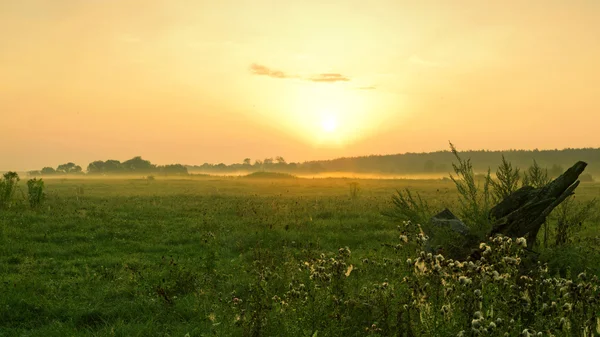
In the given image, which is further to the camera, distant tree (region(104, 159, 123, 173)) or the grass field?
distant tree (region(104, 159, 123, 173))

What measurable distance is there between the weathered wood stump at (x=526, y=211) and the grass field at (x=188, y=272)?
1.15 m

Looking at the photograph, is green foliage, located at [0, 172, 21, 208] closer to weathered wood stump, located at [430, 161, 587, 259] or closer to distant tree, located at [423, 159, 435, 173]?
weathered wood stump, located at [430, 161, 587, 259]

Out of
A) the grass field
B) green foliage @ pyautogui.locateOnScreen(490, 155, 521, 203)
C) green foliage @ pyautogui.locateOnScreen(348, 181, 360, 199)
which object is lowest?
the grass field

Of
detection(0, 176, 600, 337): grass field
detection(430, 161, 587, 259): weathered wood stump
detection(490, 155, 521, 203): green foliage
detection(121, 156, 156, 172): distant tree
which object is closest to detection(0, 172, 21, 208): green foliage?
detection(0, 176, 600, 337): grass field

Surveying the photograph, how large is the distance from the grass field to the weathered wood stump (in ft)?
3.76

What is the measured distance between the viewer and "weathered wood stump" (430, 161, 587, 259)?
9367 millimetres

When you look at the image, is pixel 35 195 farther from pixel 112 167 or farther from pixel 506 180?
pixel 112 167

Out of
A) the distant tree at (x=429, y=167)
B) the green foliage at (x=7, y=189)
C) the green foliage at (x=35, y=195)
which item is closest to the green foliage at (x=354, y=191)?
the green foliage at (x=35, y=195)

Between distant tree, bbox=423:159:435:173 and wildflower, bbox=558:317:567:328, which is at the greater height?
distant tree, bbox=423:159:435:173

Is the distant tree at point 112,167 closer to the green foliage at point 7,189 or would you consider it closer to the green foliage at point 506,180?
the green foliage at point 7,189

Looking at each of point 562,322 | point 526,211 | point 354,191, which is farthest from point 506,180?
point 354,191

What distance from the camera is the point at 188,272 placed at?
10.1 meters

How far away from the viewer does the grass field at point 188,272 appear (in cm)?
636

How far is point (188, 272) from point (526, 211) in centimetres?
741
